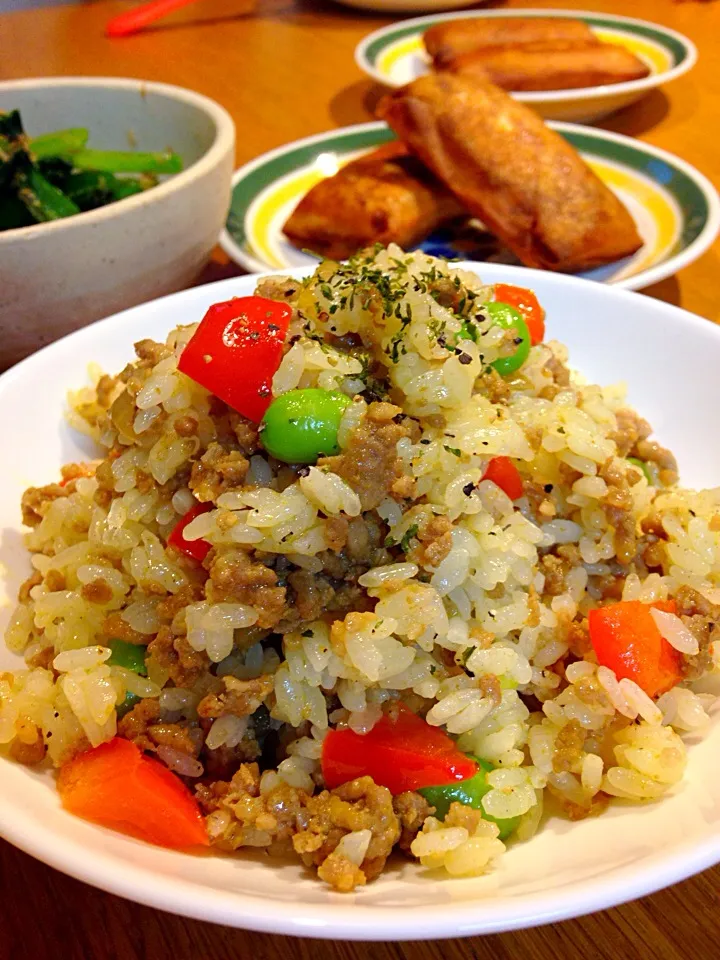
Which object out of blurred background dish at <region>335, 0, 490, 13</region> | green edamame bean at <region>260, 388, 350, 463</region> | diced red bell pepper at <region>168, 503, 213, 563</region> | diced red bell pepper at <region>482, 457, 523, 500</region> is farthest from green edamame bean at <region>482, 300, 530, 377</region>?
blurred background dish at <region>335, 0, 490, 13</region>

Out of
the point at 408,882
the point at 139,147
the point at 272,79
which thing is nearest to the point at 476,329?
the point at 408,882

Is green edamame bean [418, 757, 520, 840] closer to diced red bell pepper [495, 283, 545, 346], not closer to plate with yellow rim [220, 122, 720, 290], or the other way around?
diced red bell pepper [495, 283, 545, 346]

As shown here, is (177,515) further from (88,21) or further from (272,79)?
(88,21)

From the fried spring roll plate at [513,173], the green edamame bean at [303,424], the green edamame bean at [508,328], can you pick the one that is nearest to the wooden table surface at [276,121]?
the fried spring roll plate at [513,173]

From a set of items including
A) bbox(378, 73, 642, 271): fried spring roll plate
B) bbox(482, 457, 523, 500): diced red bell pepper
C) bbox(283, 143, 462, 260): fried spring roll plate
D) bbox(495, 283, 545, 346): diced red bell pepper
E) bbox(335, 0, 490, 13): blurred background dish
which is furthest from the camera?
bbox(335, 0, 490, 13): blurred background dish

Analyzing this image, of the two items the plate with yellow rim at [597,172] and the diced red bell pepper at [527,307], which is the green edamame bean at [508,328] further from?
the plate with yellow rim at [597,172]

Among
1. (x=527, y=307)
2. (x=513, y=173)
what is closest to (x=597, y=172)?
(x=513, y=173)
